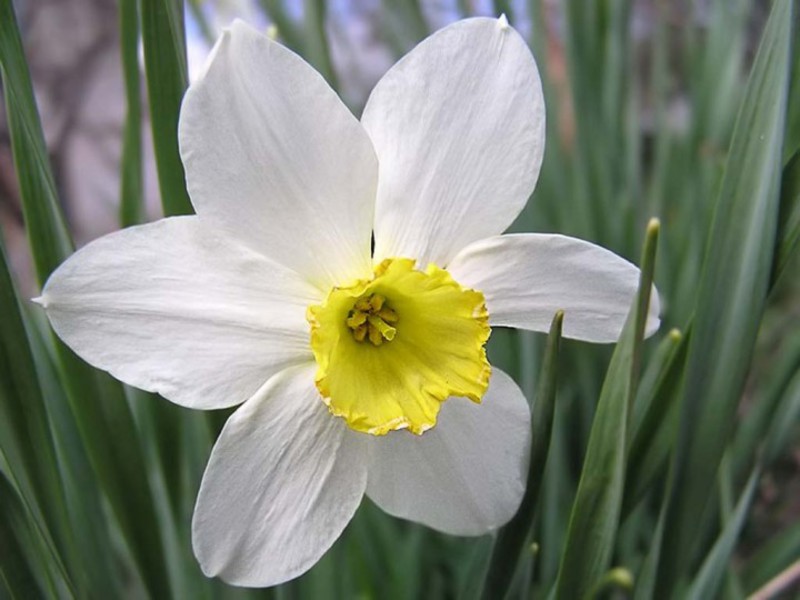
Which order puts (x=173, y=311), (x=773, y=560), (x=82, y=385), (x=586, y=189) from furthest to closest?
(x=586, y=189), (x=773, y=560), (x=82, y=385), (x=173, y=311)

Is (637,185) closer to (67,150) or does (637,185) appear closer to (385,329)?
(385,329)

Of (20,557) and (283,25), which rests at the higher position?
(283,25)

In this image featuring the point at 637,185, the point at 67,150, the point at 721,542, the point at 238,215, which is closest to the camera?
the point at 238,215

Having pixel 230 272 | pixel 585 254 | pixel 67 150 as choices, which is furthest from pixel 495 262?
pixel 67 150

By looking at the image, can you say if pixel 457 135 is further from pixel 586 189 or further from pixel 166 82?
pixel 586 189

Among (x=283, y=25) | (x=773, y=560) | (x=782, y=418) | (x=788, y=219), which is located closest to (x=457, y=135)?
(x=788, y=219)
